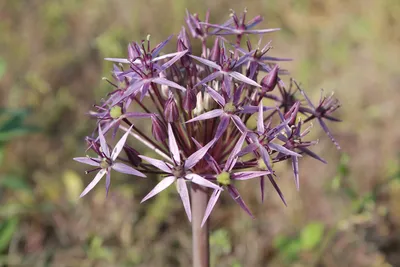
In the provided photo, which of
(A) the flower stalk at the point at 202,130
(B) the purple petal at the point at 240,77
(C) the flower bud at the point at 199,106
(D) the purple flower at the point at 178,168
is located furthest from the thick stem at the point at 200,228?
(B) the purple petal at the point at 240,77

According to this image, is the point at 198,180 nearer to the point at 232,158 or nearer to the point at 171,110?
the point at 232,158

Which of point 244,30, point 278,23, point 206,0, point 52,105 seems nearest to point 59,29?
point 52,105

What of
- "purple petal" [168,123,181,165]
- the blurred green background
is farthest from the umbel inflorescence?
the blurred green background

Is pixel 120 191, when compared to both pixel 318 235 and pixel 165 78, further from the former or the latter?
pixel 165 78

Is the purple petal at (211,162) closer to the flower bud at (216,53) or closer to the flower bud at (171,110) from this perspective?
the flower bud at (171,110)

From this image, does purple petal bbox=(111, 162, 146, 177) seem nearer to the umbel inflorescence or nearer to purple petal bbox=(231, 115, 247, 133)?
the umbel inflorescence

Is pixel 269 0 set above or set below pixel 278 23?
above
